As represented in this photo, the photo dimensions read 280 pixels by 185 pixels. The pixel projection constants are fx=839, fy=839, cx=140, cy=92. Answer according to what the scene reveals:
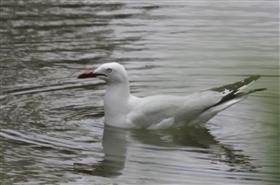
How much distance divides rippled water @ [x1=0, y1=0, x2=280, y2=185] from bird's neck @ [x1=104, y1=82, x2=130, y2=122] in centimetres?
19

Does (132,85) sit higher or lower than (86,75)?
lower

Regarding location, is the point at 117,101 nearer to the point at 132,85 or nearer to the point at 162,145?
→ the point at 162,145

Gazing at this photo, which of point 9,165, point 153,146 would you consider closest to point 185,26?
point 153,146

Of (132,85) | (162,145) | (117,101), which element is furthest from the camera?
(132,85)

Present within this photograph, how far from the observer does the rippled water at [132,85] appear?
7375mm

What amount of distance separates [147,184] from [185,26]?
746 centimetres

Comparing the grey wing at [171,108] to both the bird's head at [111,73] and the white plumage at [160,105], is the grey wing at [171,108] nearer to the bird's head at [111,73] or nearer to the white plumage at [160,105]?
the white plumage at [160,105]

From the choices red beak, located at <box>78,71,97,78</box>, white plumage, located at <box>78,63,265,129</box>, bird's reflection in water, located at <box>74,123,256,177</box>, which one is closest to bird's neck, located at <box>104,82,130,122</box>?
white plumage, located at <box>78,63,265,129</box>

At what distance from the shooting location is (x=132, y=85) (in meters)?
10.6

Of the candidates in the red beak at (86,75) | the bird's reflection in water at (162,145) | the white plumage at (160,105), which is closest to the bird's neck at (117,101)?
the white plumage at (160,105)

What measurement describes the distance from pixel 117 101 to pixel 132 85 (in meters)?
1.47

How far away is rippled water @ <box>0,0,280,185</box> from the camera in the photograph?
738cm

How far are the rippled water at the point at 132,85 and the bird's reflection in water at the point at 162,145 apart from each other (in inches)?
0.5

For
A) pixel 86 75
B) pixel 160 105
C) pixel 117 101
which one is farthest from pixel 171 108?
pixel 86 75
